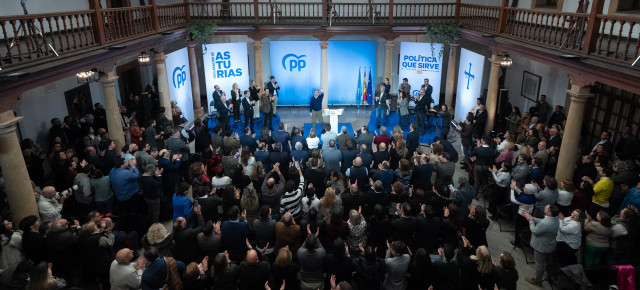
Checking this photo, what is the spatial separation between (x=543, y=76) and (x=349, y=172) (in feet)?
27.7

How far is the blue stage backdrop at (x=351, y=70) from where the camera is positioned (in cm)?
1722

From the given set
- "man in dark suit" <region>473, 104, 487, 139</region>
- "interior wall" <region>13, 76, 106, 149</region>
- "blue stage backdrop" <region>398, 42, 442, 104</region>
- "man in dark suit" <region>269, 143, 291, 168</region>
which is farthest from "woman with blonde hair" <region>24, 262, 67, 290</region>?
"blue stage backdrop" <region>398, 42, 442, 104</region>

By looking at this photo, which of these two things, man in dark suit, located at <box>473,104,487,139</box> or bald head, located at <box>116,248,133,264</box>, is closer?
bald head, located at <box>116,248,133,264</box>

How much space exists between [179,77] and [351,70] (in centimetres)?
705

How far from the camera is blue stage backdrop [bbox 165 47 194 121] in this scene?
43.3 feet

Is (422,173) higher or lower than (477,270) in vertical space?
higher

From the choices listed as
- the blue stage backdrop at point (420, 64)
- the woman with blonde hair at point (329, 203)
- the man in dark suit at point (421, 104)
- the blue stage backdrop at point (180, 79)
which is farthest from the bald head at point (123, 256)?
the blue stage backdrop at point (420, 64)

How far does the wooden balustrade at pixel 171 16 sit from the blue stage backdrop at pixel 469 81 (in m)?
9.72

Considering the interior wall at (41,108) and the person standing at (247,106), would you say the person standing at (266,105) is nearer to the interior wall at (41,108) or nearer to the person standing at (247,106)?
the person standing at (247,106)

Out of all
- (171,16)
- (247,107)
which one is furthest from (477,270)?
(171,16)

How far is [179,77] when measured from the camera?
45.9ft

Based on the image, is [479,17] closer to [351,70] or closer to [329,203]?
[351,70]

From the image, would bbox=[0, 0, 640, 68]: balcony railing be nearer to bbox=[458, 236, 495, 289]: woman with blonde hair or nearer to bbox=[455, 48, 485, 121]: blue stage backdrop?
bbox=[455, 48, 485, 121]: blue stage backdrop

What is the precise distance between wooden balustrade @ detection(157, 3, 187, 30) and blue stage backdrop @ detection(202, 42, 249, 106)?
3.88 feet
